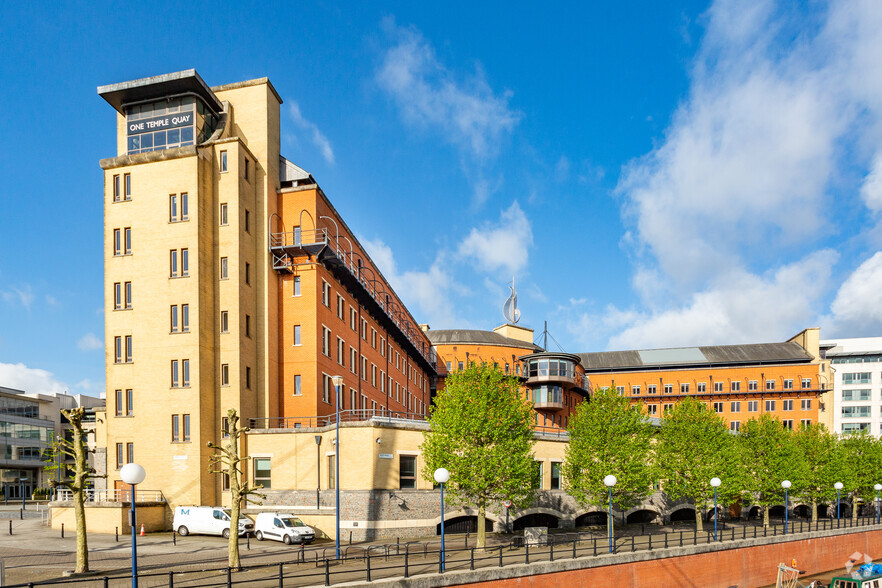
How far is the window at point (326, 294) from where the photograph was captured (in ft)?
161

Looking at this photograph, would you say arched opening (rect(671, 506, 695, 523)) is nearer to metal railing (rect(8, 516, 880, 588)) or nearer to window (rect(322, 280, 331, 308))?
metal railing (rect(8, 516, 880, 588))

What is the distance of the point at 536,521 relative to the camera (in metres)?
47.4

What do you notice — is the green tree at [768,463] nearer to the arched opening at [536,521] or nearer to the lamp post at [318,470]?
the arched opening at [536,521]

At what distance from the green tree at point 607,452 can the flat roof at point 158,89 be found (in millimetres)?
35115

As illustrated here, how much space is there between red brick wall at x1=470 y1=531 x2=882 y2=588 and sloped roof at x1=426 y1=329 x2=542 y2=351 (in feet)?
164

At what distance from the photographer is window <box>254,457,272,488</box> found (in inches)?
1638

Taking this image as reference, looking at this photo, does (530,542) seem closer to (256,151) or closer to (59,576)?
(59,576)

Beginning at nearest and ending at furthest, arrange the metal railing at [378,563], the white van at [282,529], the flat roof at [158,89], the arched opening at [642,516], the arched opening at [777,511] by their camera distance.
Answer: the metal railing at [378,563], the white van at [282,529], the flat roof at [158,89], the arched opening at [642,516], the arched opening at [777,511]

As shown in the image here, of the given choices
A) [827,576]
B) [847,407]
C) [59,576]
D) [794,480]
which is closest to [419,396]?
[794,480]

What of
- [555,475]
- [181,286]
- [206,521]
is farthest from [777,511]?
[181,286]

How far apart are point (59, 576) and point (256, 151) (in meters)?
32.2

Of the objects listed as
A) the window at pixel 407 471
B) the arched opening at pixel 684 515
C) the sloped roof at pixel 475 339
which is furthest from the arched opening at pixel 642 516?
the sloped roof at pixel 475 339

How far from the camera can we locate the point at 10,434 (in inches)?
3563

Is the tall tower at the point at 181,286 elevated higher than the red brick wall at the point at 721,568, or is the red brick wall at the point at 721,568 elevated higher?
the tall tower at the point at 181,286
